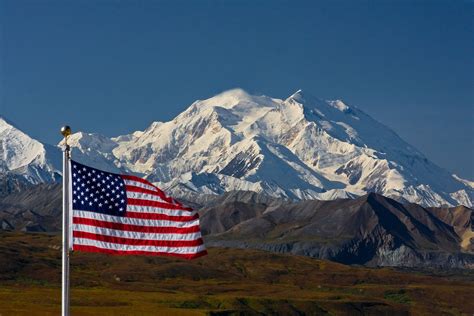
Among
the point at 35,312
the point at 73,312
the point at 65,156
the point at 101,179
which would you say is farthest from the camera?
the point at 73,312

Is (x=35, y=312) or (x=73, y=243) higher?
(x=35, y=312)

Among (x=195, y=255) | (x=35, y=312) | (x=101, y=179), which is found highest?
(x=35, y=312)

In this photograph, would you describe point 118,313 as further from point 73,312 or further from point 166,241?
point 166,241

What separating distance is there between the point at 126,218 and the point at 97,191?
1627 millimetres

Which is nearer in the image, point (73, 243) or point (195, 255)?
point (73, 243)

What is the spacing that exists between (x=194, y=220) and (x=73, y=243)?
5430 mm

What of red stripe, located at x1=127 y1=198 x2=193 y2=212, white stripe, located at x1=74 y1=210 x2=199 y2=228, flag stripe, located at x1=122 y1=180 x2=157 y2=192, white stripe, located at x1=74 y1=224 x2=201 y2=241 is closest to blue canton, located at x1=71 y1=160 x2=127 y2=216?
white stripe, located at x1=74 y1=210 x2=199 y2=228

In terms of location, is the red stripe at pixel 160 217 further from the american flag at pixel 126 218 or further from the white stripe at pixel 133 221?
the white stripe at pixel 133 221

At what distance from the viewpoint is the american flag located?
41.1 metres

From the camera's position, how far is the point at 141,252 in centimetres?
4222

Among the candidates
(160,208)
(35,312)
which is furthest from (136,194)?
(35,312)

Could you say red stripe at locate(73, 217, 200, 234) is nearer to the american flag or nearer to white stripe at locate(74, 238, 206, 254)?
the american flag

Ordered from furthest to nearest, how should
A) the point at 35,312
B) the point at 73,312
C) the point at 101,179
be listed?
the point at 73,312, the point at 35,312, the point at 101,179

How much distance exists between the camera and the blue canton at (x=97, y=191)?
41.1m
